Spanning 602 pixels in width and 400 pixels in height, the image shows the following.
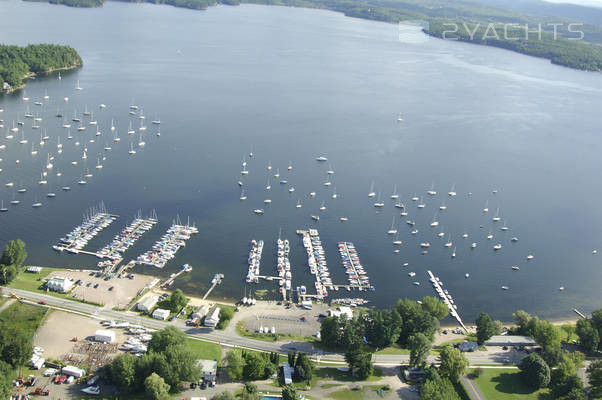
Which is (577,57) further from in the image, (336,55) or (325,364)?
(325,364)

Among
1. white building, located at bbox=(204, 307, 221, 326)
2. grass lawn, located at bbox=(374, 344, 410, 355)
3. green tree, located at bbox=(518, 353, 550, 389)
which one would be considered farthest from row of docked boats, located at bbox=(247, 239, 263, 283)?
green tree, located at bbox=(518, 353, 550, 389)

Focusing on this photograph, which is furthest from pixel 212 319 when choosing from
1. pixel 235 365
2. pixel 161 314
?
pixel 235 365

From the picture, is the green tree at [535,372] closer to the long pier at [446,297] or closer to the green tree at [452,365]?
the green tree at [452,365]

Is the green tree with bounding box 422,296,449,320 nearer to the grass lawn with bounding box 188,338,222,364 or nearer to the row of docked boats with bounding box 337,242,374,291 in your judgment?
the row of docked boats with bounding box 337,242,374,291

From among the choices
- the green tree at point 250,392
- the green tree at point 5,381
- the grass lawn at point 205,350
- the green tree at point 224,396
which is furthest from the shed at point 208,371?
the green tree at point 5,381

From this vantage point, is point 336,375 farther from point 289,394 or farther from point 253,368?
point 253,368

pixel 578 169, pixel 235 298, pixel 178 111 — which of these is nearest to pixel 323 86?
pixel 178 111
